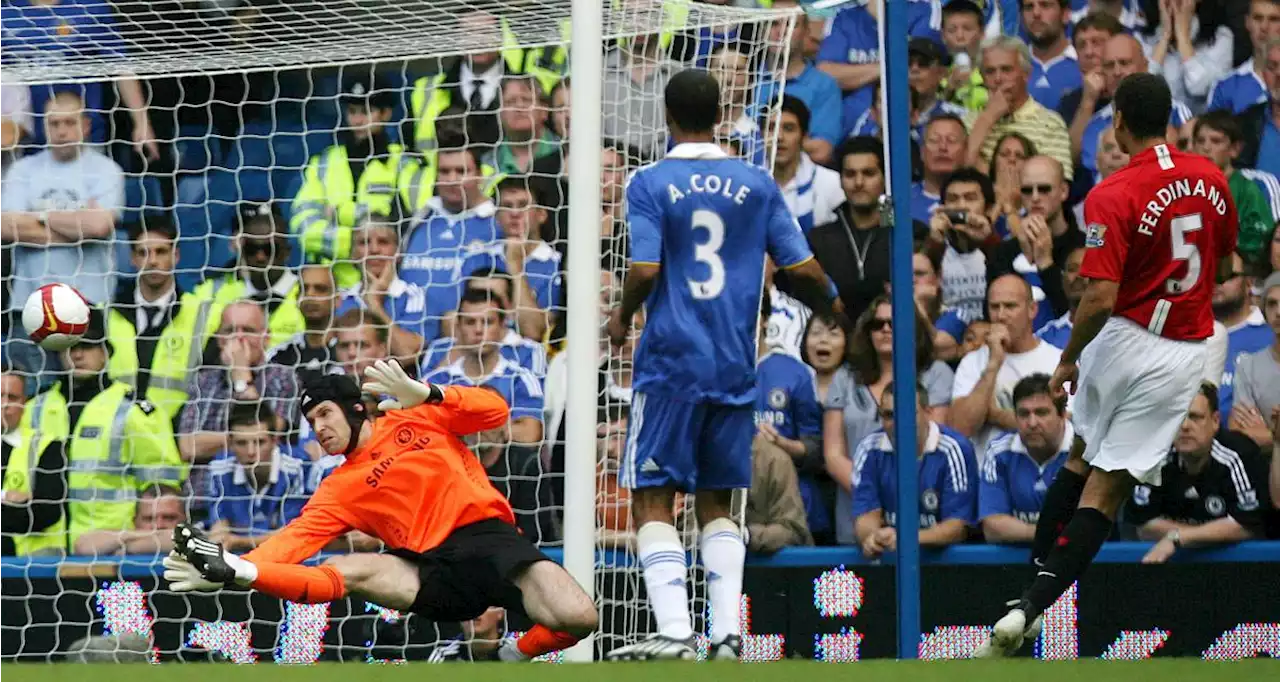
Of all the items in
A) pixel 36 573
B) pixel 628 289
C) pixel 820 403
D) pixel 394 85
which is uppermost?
pixel 394 85

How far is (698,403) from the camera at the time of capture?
525 centimetres

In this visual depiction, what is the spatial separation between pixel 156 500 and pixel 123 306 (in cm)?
87

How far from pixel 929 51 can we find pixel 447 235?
7.01ft

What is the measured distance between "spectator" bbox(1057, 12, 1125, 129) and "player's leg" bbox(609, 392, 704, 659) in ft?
10.1

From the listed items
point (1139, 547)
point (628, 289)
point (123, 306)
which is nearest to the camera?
point (628, 289)

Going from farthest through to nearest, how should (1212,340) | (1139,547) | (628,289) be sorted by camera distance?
1. (1139,547)
2. (1212,340)
3. (628,289)

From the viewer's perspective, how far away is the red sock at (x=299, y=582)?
5.28 m

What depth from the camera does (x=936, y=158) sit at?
24.9 ft

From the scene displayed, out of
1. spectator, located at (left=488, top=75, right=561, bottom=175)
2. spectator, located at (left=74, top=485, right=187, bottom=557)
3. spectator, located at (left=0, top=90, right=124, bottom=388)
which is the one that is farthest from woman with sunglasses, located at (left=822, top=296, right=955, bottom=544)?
spectator, located at (left=0, top=90, right=124, bottom=388)

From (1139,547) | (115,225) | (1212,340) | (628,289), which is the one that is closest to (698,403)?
(628,289)

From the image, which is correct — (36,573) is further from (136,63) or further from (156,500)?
(136,63)

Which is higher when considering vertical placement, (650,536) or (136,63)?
(136,63)

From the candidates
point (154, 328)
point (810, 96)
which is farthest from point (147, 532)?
point (810, 96)

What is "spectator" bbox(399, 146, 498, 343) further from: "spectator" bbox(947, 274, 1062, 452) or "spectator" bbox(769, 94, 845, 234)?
"spectator" bbox(947, 274, 1062, 452)
